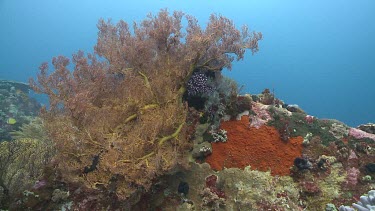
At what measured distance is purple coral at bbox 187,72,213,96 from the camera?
821 cm

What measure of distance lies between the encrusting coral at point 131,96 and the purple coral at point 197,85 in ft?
1.09

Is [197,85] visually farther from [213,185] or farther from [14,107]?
[14,107]

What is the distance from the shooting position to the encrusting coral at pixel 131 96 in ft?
18.0

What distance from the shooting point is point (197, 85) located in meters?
8.24

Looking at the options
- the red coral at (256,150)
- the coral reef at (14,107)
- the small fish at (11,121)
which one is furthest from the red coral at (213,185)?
the small fish at (11,121)

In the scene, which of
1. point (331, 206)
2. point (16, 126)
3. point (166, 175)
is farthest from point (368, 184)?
point (16, 126)

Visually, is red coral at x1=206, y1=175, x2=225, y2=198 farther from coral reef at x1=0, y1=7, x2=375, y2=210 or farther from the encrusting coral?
the encrusting coral

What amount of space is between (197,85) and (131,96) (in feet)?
8.27

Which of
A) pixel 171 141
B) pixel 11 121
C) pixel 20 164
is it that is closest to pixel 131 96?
pixel 171 141

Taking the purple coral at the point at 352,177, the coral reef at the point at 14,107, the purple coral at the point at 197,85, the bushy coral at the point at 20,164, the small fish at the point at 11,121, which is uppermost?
the coral reef at the point at 14,107

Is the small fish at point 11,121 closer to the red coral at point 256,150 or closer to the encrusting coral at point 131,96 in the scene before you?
the encrusting coral at point 131,96

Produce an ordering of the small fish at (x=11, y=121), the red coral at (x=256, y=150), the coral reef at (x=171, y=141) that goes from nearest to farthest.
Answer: the coral reef at (x=171, y=141), the red coral at (x=256, y=150), the small fish at (x=11, y=121)

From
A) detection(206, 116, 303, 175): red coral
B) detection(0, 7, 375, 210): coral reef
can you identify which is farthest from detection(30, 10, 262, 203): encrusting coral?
detection(206, 116, 303, 175): red coral

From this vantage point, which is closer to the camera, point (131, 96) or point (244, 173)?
point (131, 96)
